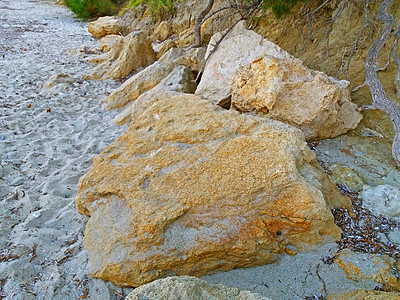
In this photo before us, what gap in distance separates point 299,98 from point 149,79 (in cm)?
257

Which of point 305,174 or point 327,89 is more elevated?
point 327,89

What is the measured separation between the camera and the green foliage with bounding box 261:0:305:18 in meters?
4.45

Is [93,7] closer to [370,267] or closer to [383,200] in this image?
[383,200]

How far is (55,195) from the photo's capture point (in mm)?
2611

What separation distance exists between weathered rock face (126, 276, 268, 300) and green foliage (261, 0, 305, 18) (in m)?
4.31

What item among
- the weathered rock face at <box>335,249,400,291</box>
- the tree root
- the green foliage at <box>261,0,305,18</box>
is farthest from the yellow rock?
the weathered rock face at <box>335,249,400,291</box>

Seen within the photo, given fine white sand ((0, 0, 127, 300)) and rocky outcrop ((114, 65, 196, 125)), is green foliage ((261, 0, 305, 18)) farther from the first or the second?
fine white sand ((0, 0, 127, 300))

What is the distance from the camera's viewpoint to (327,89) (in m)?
2.70

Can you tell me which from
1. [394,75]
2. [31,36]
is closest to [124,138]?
[394,75]

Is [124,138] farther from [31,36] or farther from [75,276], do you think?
[31,36]

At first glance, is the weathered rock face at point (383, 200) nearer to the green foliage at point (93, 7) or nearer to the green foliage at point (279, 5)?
the green foliage at point (279, 5)

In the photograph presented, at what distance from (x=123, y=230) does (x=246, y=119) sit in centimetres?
130

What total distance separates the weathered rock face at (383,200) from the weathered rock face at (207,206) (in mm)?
184

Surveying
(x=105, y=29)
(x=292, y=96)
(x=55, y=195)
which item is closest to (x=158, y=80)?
(x=292, y=96)
